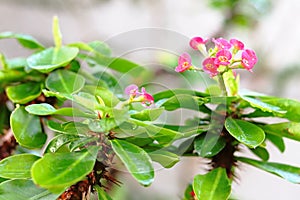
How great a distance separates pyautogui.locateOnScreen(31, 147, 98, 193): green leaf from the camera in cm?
43

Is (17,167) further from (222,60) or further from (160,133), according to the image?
(222,60)

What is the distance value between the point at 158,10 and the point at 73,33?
66 cm

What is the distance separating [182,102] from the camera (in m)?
0.60

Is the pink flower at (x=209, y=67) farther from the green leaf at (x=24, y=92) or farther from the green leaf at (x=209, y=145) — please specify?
the green leaf at (x=24, y=92)

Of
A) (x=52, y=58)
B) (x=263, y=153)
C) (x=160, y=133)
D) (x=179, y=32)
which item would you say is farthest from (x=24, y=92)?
(x=179, y=32)

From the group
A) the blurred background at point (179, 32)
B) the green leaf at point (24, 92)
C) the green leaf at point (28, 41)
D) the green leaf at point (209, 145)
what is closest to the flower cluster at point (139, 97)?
the green leaf at point (209, 145)

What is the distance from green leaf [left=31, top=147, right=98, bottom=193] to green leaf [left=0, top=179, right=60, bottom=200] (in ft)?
0.22

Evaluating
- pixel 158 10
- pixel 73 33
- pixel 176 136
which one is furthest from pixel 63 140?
pixel 73 33

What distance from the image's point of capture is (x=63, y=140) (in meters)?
0.54

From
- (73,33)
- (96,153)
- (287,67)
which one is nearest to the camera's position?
(96,153)

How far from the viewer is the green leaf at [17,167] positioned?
0.53m

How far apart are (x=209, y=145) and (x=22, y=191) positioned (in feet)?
0.91

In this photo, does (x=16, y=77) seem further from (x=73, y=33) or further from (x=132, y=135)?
(x=73, y=33)

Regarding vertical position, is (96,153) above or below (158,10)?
above
